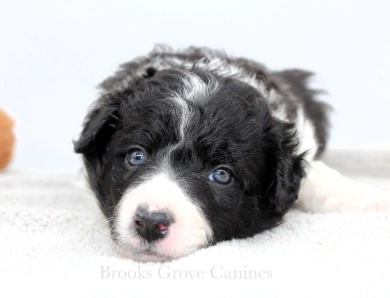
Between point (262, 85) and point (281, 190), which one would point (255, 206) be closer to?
point (281, 190)

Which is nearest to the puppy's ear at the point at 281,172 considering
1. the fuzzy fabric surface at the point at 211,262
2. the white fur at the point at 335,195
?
the fuzzy fabric surface at the point at 211,262

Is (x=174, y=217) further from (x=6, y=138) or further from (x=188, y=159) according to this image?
(x=6, y=138)

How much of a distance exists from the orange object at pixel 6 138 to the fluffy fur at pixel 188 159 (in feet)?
5.69

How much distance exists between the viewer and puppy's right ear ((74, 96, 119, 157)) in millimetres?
3715

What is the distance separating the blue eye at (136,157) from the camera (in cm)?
341

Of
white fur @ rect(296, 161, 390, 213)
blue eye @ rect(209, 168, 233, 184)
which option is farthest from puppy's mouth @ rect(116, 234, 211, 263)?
white fur @ rect(296, 161, 390, 213)

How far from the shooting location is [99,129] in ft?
12.2

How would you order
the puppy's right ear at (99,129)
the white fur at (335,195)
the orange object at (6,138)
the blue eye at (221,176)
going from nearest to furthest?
the blue eye at (221,176) → the puppy's right ear at (99,129) → the white fur at (335,195) → the orange object at (6,138)

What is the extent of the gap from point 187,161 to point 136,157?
13.1 inches

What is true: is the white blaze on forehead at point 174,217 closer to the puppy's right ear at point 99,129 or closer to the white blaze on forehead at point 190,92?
the white blaze on forehead at point 190,92

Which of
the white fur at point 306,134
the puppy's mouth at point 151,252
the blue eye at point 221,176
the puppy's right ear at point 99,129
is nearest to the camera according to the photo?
the puppy's mouth at point 151,252

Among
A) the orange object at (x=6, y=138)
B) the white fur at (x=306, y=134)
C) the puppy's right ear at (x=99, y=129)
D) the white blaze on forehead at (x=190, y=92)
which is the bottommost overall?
the orange object at (x=6, y=138)

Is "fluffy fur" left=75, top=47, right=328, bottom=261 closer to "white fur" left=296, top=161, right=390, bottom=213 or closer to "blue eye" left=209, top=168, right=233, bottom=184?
"blue eye" left=209, top=168, right=233, bottom=184

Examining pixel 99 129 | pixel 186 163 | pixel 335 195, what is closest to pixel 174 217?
pixel 186 163
